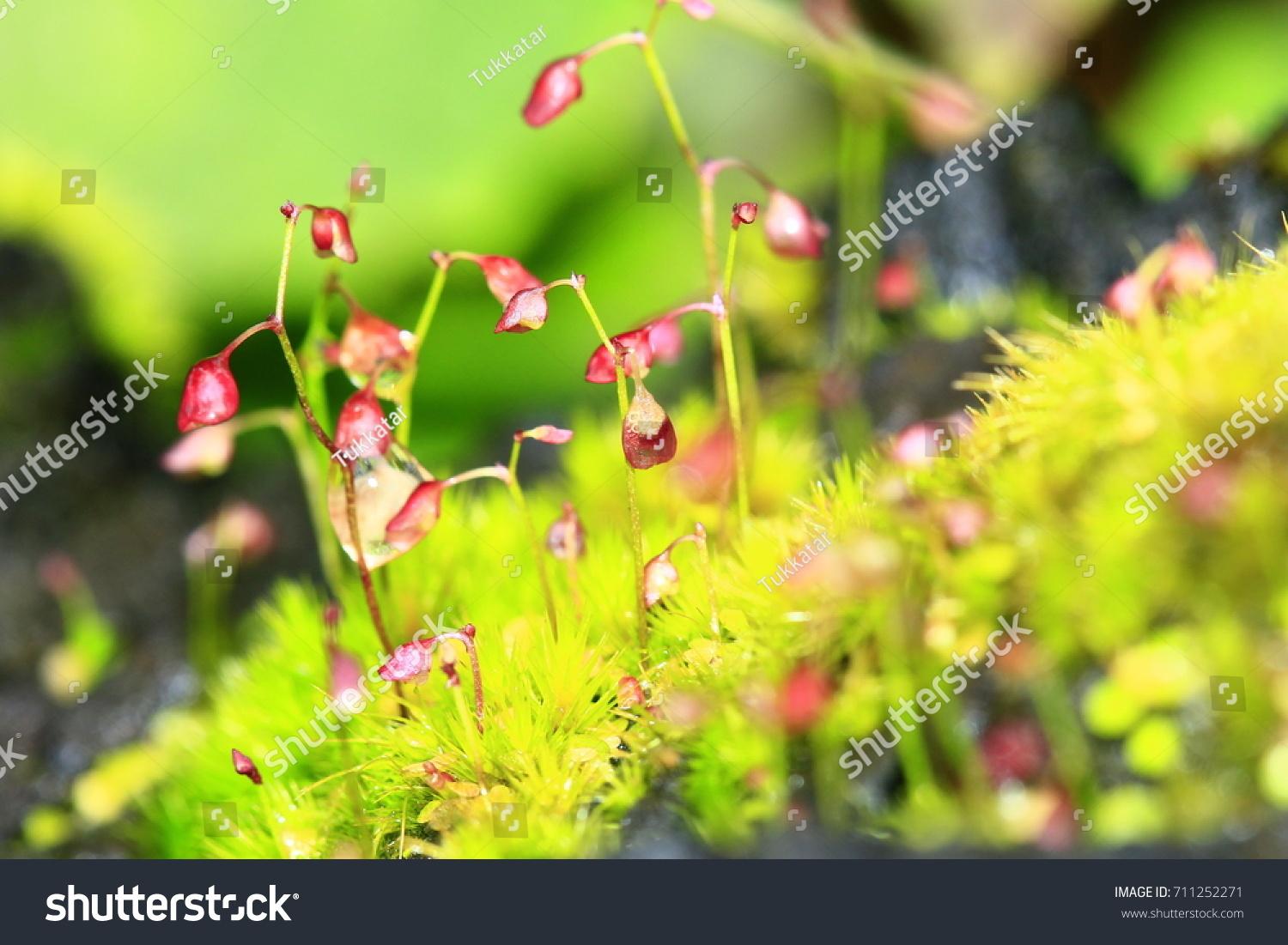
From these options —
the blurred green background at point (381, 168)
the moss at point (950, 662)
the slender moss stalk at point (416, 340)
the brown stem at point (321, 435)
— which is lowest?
the moss at point (950, 662)

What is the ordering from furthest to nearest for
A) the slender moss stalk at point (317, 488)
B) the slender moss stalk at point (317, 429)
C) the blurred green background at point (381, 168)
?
the blurred green background at point (381, 168) < the slender moss stalk at point (317, 488) < the slender moss stalk at point (317, 429)

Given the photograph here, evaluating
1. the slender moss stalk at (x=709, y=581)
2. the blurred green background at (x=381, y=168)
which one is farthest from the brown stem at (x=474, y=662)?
the blurred green background at (x=381, y=168)

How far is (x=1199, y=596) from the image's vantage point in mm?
616

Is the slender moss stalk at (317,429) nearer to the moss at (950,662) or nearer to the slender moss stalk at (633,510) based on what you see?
the moss at (950,662)

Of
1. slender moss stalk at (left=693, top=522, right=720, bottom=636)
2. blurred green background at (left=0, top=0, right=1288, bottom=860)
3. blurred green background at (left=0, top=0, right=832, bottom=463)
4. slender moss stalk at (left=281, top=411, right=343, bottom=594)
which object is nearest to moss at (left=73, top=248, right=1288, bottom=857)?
slender moss stalk at (left=693, top=522, right=720, bottom=636)

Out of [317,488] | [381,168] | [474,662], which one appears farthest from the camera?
[381,168]

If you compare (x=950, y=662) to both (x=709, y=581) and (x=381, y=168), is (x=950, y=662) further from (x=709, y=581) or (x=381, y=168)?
(x=381, y=168)

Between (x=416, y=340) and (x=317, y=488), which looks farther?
(x=317, y=488)

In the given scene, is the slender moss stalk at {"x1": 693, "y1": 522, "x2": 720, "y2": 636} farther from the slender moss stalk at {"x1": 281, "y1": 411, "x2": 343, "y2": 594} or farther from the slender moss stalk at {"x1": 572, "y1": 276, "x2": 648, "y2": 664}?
the slender moss stalk at {"x1": 281, "y1": 411, "x2": 343, "y2": 594}

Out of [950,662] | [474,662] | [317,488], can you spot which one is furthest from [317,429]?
[950,662]

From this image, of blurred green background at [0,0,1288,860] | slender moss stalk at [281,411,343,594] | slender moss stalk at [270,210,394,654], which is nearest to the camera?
slender moss stalk at [270,210,394,654]

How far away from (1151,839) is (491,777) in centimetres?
43

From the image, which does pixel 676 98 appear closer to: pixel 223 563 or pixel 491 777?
pixel 223 563
